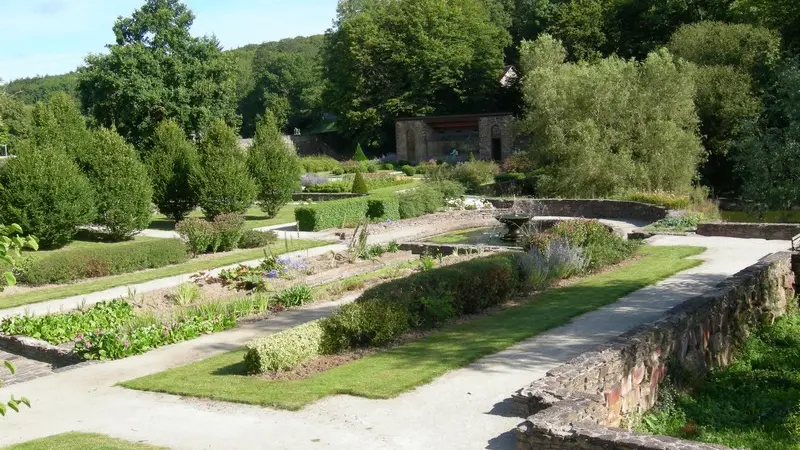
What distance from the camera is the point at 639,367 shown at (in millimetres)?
8758

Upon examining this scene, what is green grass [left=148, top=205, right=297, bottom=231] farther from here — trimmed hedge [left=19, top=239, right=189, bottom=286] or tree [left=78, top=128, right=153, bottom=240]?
trimmed hedge [left=19, top=239, right=189, bottom=286]

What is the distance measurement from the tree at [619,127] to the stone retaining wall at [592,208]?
2424 millimetres

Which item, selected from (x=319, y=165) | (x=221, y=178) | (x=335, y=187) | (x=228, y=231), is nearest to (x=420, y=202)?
(x=221, y=178)

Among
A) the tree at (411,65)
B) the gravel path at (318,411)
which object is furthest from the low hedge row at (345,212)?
the tree at (411,65)

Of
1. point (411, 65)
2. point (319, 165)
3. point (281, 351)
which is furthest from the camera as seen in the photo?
point (411, 65)

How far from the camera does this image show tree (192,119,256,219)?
28.9 meters

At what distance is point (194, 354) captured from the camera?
12.7 m

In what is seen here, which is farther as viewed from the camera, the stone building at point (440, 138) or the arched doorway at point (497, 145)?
the stone building at point (440, 138)

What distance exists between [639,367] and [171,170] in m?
25.4

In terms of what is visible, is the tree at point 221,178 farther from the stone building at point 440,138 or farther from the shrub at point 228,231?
the stone building at point 440,138

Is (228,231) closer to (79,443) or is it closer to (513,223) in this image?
(513,223)

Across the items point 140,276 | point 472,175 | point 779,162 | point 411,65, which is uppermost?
point 411,65

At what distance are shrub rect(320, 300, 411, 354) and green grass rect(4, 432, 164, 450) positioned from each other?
367cm

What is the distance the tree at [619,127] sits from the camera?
32.0m
